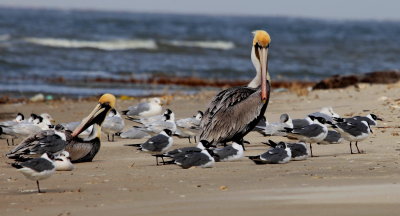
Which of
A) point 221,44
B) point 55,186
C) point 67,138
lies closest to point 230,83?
point 67,138

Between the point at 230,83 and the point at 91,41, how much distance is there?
85.3ft

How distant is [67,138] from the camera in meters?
12.5

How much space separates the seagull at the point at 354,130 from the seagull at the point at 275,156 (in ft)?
3.96

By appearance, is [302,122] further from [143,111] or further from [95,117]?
[143,111]

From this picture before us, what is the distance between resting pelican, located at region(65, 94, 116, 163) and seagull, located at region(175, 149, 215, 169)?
1775 millimetres

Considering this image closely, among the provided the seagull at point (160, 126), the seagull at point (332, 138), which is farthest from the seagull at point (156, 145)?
the seagull at point (332, 138)

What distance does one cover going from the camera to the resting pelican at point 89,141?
40.3 ft

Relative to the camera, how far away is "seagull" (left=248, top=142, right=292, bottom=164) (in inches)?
437

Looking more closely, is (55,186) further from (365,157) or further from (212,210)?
(365,157)

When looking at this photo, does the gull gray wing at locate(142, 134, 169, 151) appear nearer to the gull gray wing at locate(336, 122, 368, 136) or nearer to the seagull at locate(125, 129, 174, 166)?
the seagull at locate(125, 129, 174, 166)

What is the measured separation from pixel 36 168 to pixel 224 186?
6.40 ft

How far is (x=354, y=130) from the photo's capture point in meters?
12.2

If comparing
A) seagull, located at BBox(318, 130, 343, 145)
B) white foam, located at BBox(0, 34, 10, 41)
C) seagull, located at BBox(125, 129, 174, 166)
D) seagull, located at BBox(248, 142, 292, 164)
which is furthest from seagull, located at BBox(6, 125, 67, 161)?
white foam, located at BBox(0, 34, 10, 41)

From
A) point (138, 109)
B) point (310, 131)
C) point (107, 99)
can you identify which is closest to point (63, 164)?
point (107, 99)
